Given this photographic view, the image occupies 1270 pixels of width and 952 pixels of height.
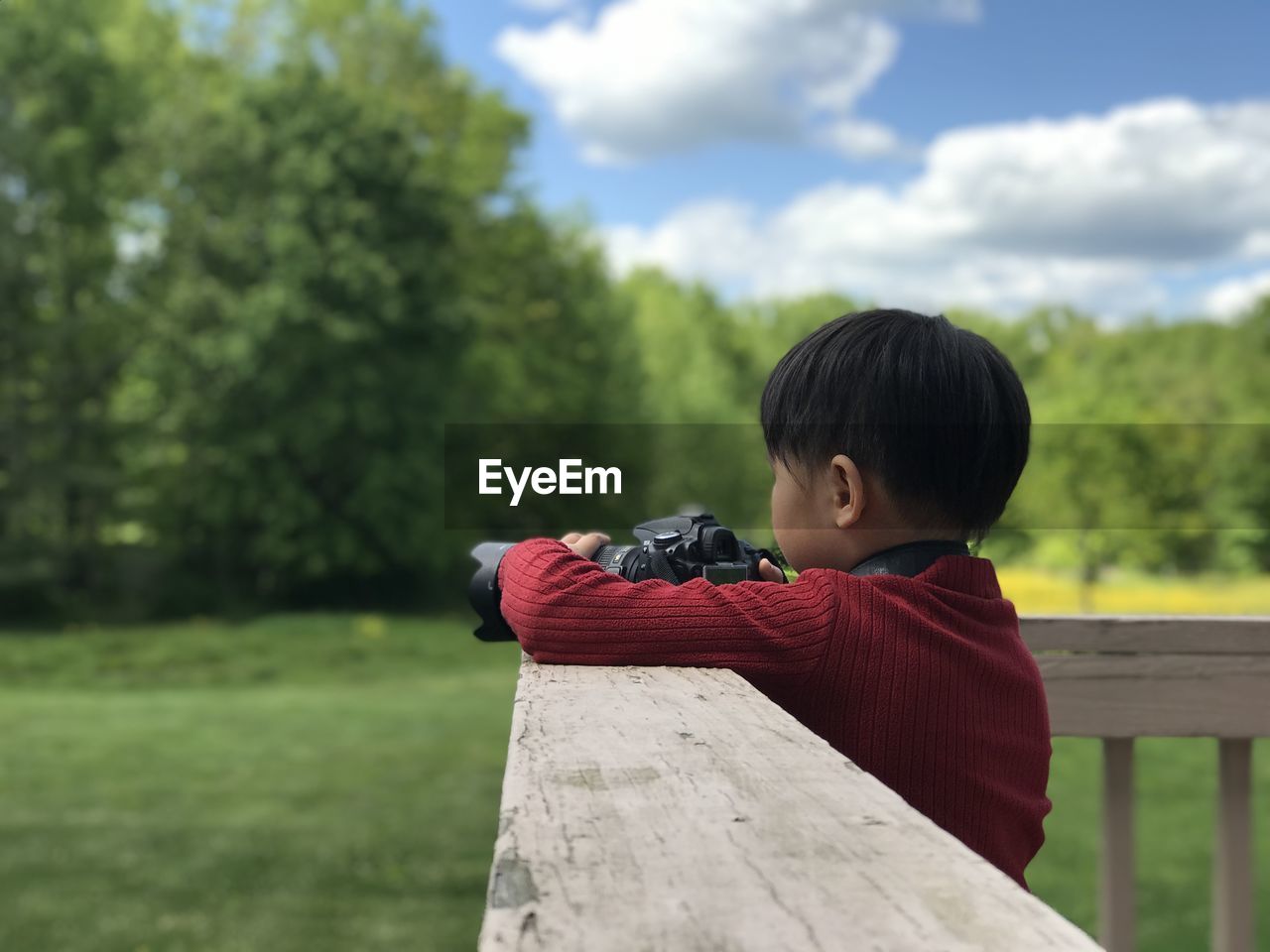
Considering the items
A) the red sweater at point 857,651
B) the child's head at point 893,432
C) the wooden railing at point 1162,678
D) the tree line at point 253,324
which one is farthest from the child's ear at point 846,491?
the tree line at point 253,324

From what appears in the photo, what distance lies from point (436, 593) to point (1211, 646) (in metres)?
22.9

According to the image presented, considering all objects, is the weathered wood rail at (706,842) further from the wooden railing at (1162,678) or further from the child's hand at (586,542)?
the wooden railing at (1162,678)

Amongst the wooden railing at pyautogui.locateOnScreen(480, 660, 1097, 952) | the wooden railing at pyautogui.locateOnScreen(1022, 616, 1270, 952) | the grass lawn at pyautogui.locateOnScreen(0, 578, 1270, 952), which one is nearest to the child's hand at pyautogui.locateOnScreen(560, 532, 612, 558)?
the wooden railing at pyautogui.locateOnScreen(480, 660, 1097, 952)

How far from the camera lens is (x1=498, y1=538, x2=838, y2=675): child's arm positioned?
1.32 metres

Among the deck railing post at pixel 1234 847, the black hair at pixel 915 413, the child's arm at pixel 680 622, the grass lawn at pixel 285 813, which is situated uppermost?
the black hair at pixel 915 413

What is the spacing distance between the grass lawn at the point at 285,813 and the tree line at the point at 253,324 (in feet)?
16.3

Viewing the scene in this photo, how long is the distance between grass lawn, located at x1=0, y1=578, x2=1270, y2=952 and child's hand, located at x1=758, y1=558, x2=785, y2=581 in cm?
532

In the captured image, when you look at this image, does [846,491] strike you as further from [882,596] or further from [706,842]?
[706,842]

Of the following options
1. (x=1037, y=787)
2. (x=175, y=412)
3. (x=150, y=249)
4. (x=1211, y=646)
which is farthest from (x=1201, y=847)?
(x=150, y=249)

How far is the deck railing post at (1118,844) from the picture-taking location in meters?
2.32

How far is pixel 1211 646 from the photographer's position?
2.26 m

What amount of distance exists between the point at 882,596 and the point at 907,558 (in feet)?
0.43

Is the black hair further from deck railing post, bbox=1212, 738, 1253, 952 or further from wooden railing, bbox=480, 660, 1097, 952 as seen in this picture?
deck railing post, bbox=1212, 738, 1253, 952

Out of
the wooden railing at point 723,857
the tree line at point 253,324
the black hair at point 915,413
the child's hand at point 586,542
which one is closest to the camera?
the wooden railing at point 723,857
